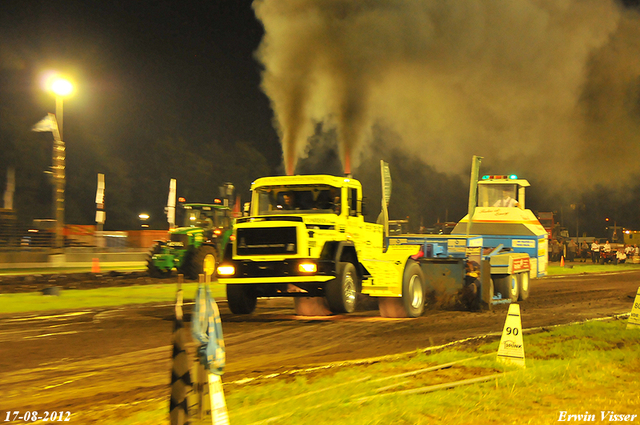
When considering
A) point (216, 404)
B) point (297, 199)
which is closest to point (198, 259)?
point (297, 199)

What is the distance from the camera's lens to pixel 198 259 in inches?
879

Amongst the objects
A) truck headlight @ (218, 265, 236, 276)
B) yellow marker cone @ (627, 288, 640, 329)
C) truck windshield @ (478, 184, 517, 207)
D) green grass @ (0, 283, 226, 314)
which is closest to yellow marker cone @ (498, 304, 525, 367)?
yellow marker cone @ (627, 288, 640, 329)

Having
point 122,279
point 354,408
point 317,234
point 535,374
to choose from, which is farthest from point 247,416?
point 122,279

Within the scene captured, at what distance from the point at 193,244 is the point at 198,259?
2.80 ft

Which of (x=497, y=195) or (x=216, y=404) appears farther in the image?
(x=497, y=195)

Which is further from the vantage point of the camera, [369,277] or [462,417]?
[369,277]

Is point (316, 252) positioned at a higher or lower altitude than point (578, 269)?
higher

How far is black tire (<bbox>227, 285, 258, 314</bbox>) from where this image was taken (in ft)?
43.2

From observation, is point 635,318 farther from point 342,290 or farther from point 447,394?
point 447,394

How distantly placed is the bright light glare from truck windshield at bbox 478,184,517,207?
628 inches

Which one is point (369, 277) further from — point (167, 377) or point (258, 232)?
point (167, 377)

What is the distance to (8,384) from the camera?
712cm

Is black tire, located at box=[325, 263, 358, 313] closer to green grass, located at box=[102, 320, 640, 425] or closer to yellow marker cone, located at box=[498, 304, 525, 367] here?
green grass, located at box=[102, 320, 640, 425]

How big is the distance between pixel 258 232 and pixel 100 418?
279 inches
